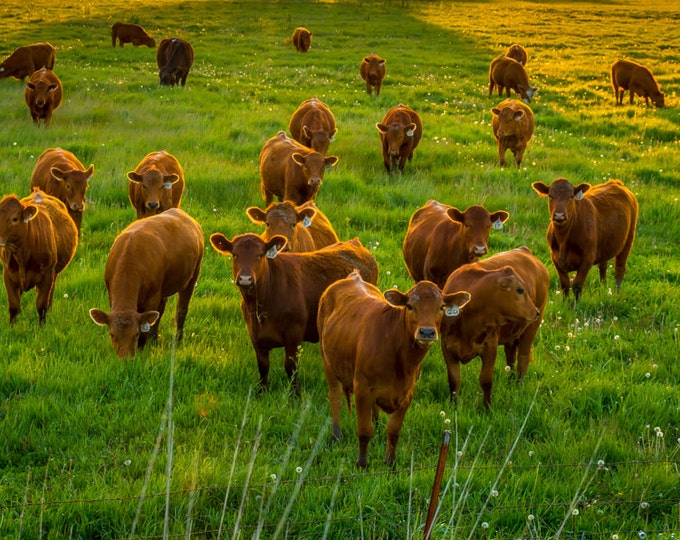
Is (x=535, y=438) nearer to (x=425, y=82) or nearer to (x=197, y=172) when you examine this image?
(x=197, y=172)

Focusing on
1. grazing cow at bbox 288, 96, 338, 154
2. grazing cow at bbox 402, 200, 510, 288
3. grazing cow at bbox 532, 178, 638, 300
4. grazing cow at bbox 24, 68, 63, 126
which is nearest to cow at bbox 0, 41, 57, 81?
grazing cow at bbox 24, 68, 63, 126

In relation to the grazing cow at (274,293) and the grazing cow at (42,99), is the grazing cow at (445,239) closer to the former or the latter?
the grazing cow at (274,293)

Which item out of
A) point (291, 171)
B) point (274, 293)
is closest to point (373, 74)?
point (291, 171)

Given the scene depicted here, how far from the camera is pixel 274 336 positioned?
7.30m

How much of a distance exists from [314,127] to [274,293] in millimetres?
8996

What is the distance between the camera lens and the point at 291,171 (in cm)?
1277

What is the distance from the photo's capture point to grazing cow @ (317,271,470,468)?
5598 mm

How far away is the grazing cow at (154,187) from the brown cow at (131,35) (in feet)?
86.7

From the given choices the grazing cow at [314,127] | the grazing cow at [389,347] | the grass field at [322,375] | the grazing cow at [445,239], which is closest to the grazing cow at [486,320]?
the grass field at [322,375]

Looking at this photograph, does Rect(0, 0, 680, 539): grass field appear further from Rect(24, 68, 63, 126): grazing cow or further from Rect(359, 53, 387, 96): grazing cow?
Rect(359, 53, 387, 96): grazing cow

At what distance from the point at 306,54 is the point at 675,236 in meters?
24.1

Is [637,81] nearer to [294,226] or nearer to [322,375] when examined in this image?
[294,226]

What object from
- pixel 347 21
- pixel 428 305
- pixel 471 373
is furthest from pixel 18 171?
pixel 347 21

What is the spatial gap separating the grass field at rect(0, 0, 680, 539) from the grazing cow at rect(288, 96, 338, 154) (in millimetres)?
869
